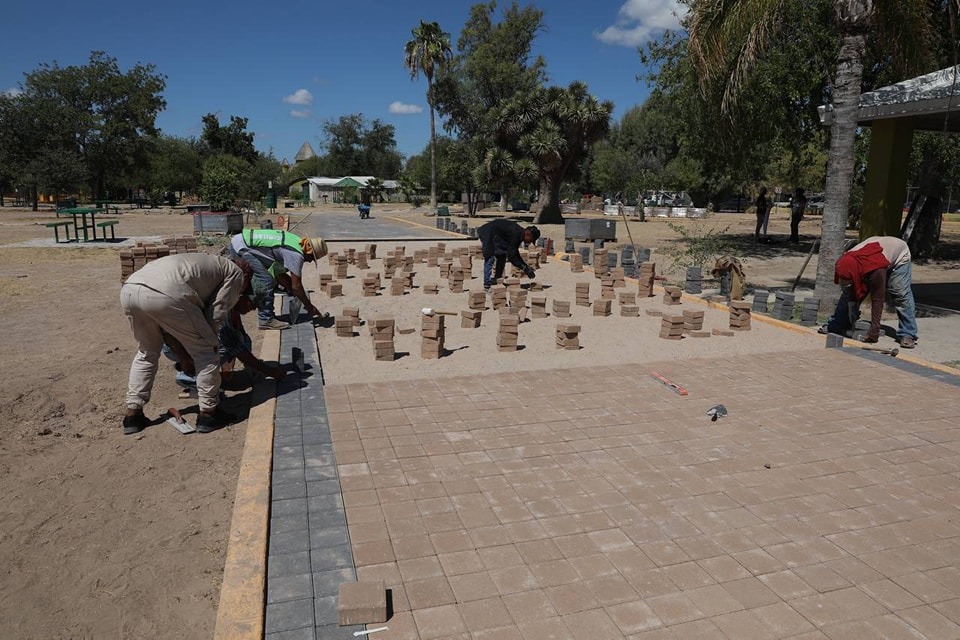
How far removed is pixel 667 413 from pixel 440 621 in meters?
3.17

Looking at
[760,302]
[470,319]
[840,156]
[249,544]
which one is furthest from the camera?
[760,302]

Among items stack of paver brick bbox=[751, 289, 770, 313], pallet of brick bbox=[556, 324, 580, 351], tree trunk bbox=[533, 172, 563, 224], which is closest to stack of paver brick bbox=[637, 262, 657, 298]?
stack of paver brick bbox=[751, 289, 770, 313]

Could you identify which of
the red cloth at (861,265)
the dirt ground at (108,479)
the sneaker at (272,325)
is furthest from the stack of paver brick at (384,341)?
the red cloth at (861,265)

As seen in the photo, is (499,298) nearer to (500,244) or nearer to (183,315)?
(500,244)

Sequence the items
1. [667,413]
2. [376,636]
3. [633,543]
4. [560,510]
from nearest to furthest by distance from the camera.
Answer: [376,636] → [633,543] → [560,510] → [667,413]

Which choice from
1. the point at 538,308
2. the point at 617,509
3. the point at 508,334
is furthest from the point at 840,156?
the point at 617,509

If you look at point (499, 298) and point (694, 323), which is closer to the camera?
point (694, 323)

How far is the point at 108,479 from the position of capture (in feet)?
14.1

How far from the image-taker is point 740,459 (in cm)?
465

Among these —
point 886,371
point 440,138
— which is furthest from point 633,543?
point 440,138

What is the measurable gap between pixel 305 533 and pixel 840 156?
9.47 meters

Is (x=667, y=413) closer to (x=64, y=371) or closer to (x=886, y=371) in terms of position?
(x=886, y=371)

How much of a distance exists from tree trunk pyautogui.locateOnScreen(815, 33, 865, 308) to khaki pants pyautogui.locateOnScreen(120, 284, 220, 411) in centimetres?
883

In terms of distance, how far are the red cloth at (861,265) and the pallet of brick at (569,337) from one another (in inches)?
136
